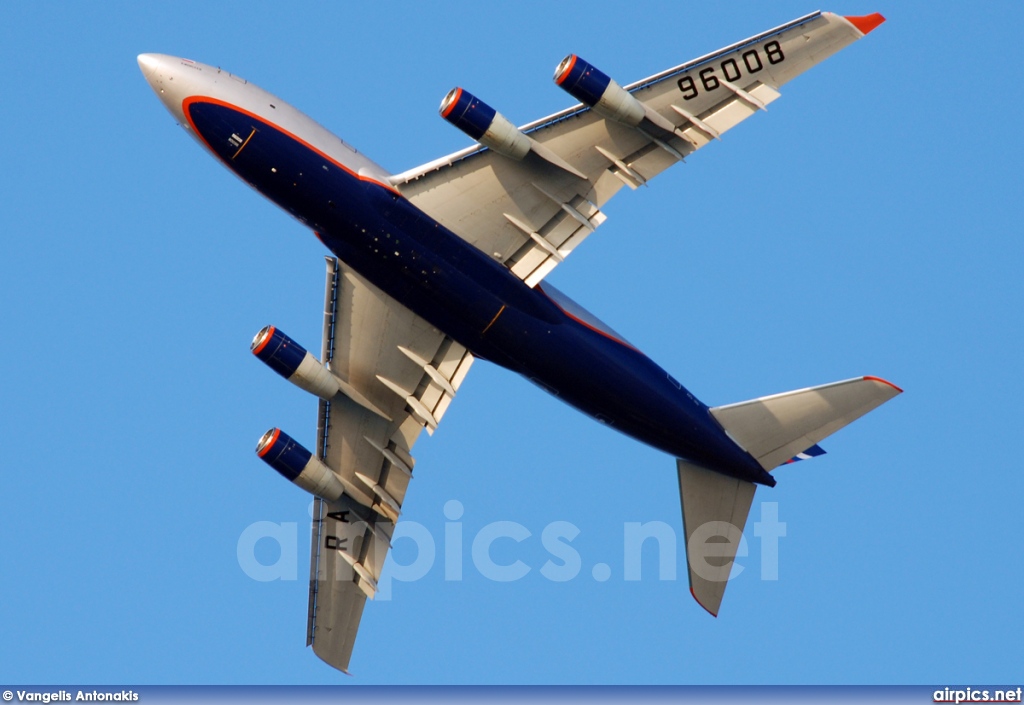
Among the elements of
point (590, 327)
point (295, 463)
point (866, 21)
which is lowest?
point (295, 463)

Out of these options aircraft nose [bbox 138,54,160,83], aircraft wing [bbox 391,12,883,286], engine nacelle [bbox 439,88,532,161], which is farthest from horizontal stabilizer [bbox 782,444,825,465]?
aircraft nose [bbox 138,54,160,83]

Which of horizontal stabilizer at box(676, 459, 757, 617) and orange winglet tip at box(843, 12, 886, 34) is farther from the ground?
orange winglet tip at box(843, 12, 886, 34)

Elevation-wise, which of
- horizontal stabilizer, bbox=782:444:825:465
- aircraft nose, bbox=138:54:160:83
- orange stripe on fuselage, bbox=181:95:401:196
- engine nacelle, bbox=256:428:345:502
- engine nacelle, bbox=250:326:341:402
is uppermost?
aircraft nose, bbox=138:54:160:83

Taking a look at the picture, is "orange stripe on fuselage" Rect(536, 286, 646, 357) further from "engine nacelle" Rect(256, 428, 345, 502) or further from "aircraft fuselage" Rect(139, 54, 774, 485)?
"engine nacelle" Rect(256, 428, 345, 502)

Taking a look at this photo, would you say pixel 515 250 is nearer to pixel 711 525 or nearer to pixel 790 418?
pixel 790 418

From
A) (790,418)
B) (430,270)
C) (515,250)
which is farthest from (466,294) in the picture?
(790,418)

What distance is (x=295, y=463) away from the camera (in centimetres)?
5038

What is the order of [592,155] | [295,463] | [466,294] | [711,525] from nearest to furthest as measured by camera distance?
[466,294]
[592,155]
[711,525]
[295,463]

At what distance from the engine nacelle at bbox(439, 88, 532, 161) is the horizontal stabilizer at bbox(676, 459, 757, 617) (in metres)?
12.8

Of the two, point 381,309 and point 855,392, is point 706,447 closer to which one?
point 855,392

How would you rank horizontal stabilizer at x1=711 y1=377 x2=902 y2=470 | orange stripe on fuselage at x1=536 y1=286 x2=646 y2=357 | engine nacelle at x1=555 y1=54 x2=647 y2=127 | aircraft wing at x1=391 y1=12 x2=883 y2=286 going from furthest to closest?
horizontal stabilizer at x1=711 y1=377 x2=902 y2=470 → orange stripe on fuselage at x1=536 y1=286 x2=646 y2=357 → aircraft wing at x1=391 y1=12 x2=883 y2=286 → engine nacelle at x1=555 y1=54 x2=647 y2=127

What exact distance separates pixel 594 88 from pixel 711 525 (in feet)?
51.1

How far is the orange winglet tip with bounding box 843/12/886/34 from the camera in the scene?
4478 centimetres

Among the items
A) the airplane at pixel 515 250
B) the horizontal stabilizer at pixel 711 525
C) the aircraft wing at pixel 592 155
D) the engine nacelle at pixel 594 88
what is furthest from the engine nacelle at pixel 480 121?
the horizontal stabilizer at pixel 711 525
